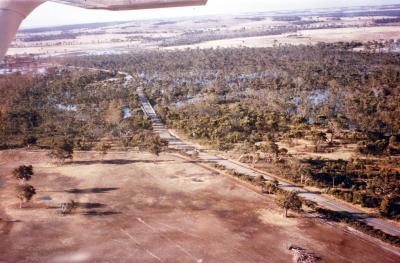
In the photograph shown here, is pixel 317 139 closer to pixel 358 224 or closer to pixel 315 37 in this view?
pixel 358 224

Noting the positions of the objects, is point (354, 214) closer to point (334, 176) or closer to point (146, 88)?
point (334, 176)

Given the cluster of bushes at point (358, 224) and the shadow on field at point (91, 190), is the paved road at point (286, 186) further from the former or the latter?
the shadow on field at point (91, 190)

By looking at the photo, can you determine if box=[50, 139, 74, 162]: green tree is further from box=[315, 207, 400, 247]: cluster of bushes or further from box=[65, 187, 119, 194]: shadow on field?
box=[315, 207, 400, 247]: cluster of bushes

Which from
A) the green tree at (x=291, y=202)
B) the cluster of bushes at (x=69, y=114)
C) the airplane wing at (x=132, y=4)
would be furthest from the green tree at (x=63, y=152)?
the airplane wing at (x=132, y=4)

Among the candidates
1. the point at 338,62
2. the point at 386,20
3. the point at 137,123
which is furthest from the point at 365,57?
the point at 137,123

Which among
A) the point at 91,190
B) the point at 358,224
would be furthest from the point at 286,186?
the point at 91,190

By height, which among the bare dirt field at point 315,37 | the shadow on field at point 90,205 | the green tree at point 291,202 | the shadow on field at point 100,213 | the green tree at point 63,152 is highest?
the bare dirt field at point 315,37

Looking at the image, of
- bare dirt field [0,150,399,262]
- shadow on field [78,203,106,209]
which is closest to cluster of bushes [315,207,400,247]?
bare dirt field [0,150,399,262]
